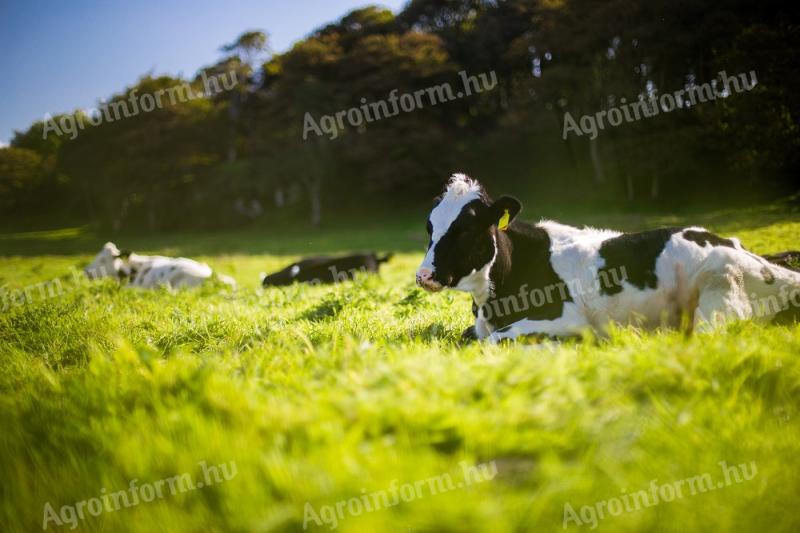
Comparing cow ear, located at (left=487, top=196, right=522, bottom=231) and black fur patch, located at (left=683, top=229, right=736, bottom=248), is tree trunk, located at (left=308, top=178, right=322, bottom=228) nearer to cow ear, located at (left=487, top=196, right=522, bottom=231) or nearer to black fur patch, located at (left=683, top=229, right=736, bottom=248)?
cow ear, located at (left=487, top=196, right=522, bottom=231)

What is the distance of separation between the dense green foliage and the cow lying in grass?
2584cm

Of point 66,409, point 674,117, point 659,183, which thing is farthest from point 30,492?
A: point 659,183

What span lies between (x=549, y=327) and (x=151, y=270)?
1120cm

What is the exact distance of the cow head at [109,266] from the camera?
12.8 meters

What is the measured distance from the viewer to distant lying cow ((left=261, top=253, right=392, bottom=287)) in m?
12.3

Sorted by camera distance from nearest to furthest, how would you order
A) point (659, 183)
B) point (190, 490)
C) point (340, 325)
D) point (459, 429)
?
1. point (190, 490)
2. point (459, 429)
3. point (340, 325)
4. point (659, 183)

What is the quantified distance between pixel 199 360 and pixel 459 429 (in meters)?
1.94

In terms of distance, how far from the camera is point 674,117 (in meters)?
26.9

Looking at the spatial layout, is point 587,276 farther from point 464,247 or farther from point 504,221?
point 464,247

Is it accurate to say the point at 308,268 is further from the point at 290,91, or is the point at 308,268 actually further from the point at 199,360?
the point at 290,91

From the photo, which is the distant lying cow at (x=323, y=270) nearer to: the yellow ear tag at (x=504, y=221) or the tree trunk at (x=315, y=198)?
the yellow ear tag at (x=504, y=221)

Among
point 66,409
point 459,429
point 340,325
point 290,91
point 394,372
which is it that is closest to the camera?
point 459,429

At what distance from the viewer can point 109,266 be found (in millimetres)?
13031

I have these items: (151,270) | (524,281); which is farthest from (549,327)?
(151,270)
